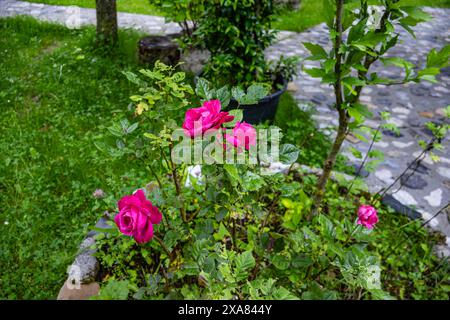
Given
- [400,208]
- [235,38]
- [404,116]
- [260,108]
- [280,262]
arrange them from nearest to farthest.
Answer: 1. [280,262]
2. [400,208]
3. [235,38]
4. [260,108]
5. [404,116]

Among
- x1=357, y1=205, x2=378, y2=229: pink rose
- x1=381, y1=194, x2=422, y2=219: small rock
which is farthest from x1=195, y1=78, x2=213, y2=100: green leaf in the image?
x1=381, y1=194, x2=422, y2=219: small rock

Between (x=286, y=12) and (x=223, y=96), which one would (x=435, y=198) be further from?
(x=286, y=12)

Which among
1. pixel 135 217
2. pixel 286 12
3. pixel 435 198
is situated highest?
pixel 286 12

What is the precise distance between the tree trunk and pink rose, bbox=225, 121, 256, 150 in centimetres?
428

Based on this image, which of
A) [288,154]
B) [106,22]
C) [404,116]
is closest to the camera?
[288,154]

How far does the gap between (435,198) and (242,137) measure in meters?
2.71

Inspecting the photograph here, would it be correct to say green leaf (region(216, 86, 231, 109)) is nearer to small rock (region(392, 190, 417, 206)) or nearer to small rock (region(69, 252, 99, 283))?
small rock (region(69, 252, 99, 283))

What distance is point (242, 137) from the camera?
1100 mm

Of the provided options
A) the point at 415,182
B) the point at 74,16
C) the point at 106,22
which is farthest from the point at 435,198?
the point at 74,16

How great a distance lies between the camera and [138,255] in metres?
2.10

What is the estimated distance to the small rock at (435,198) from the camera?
309 centimetres

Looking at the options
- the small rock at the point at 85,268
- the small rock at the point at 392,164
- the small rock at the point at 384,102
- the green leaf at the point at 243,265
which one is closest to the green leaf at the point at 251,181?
the green leaf at the point at 243,265

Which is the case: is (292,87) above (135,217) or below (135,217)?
below

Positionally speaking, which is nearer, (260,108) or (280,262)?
(280,262)
